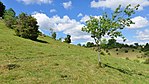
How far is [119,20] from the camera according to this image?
133 ft

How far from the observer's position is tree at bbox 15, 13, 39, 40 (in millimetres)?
75062

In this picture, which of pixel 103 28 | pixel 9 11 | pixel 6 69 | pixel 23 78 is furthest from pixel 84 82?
pixel 9 11

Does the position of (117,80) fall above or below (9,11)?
below

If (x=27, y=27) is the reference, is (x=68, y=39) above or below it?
below

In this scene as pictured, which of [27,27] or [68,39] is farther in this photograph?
[68,39]

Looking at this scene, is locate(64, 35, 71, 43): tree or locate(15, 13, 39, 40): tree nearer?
locate(15, 13, 39, 40): tree

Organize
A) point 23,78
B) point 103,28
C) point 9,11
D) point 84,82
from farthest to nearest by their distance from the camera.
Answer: point 9,11 < point 103,28 < point 84,82 < point 23,78

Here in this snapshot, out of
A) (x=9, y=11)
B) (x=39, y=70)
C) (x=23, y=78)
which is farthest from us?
(x=9, y=11)

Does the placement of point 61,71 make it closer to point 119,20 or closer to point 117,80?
point 117,80

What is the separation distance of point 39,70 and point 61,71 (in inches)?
111

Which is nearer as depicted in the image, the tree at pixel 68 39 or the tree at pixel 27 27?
the tree at pixel 27 27

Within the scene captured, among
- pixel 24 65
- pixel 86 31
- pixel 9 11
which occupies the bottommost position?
pixel 24 65

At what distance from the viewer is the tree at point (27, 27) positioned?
246ft

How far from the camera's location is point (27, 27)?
7588 cm
